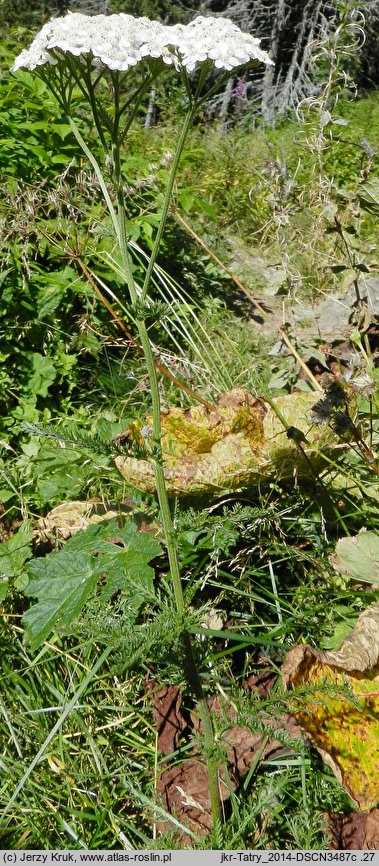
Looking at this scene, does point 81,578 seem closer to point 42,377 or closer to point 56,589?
point 56,589

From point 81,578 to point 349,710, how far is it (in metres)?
0.70

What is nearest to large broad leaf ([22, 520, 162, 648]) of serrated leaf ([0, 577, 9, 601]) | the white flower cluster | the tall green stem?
the tall green stem

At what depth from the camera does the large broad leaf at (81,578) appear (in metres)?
1.44

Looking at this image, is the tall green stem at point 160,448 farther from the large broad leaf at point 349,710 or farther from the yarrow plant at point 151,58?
the large broad leaf at point 349,710

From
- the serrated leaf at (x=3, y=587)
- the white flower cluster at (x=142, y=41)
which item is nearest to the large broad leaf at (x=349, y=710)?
the serrated leaf at (x=3, y=587)

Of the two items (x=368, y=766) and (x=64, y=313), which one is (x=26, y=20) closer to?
(x=64, y=313)

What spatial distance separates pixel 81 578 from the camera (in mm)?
1529

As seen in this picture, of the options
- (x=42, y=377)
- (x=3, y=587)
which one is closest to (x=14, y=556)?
(x=3, y=587)

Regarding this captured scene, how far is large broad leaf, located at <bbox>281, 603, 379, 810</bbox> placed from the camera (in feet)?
4.87

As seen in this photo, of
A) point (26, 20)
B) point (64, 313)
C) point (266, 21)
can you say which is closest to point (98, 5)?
point (26, 20)

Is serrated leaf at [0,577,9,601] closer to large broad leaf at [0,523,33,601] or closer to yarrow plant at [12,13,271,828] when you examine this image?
large broad leaf at [0,523,33,601]

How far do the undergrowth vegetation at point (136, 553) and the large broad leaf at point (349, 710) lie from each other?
0.18ft

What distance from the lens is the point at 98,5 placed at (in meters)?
8.73

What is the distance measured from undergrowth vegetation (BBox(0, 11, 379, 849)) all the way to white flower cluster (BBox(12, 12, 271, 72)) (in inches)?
18.8
